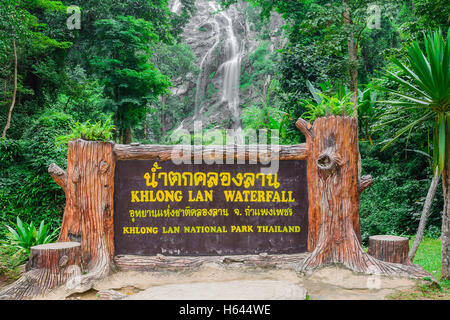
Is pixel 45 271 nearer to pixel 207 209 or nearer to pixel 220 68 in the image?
pixel 207 209

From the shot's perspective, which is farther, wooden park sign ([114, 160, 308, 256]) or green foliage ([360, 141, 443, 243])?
green foliage ([360, 141, 443, 243])

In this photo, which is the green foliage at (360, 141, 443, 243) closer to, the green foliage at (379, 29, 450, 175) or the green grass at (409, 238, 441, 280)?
the green grass at (409, 238, 441, 280)

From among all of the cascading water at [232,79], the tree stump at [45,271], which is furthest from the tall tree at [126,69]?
the cascading water at [232,79]

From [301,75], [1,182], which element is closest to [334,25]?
[301,75]

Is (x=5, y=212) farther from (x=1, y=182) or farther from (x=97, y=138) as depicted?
(x=97, y=138)

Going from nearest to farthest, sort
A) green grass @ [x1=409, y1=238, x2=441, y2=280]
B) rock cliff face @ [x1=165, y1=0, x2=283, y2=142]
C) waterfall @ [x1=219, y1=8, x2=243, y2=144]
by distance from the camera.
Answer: green grass @ [x1=409, y1=238, x2=441, y2=280]
rock cliff face @ [x1=165, y1=0, x2=283, y2=142]
waterfall @ [x1=219, y1=8, x2=243, y2=144]

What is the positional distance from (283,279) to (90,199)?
2.79 meters

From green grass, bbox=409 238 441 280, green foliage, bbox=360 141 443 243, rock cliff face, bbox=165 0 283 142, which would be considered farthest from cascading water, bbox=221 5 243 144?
green grass, bbox=409 238 441 280

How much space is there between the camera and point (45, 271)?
4.06m

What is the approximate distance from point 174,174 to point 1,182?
17.3ft

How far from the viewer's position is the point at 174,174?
4910mm

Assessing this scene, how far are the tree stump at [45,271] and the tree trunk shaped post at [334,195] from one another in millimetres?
2987

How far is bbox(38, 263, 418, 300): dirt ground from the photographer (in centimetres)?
392

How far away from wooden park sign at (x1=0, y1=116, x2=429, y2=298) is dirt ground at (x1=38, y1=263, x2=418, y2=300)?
0.23 metres
